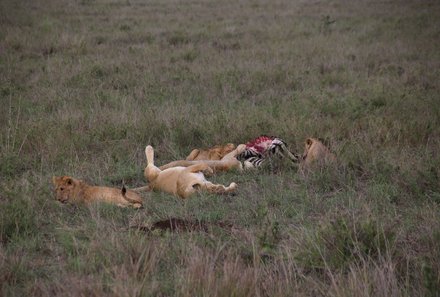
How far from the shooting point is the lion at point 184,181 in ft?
15.4

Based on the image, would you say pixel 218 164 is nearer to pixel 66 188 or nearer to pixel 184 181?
pixel 184 181

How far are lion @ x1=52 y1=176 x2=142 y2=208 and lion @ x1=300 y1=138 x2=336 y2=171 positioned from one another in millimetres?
1703

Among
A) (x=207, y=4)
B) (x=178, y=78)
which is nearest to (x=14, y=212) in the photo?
(x=178, y=78)

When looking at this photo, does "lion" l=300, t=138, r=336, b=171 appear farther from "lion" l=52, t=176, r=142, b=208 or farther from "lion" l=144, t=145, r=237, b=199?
"lion" l=52, t=176, r=142, b=208

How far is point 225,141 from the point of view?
21.5 feet

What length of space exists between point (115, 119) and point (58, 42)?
6371mm

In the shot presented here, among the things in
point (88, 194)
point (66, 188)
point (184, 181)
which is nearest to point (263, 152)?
point (184, 181)

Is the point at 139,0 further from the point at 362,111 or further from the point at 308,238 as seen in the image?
the point at 308,238

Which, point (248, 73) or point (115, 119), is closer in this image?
point (115, 119)

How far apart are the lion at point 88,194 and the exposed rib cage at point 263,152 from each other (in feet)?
4.84

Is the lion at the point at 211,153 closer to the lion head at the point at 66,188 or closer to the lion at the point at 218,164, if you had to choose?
the lion at the point at 218,164

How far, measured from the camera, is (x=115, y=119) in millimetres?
7004

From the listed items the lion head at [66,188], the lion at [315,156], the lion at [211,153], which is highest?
the lion head at [66,188]

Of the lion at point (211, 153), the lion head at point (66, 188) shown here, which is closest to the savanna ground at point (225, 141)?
the lion head at point (66, 188)
